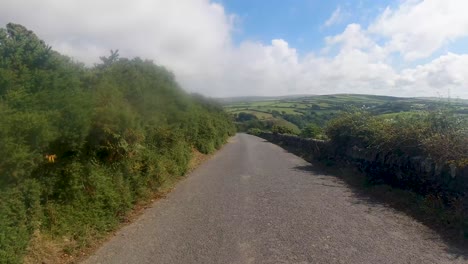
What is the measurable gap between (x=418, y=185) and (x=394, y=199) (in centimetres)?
69

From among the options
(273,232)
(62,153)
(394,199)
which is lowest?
(394,199)

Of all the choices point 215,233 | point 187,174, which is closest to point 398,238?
point 215,233

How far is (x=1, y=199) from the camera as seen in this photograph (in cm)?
496

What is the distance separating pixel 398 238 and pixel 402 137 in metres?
5.25

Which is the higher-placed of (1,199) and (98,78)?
(98,78)

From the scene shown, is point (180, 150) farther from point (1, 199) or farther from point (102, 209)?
point (1, 199)

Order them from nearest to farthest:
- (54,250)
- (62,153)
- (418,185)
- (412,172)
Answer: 1. (54,250)
2. (62,153)
3. (418,185)
4. (412,172)

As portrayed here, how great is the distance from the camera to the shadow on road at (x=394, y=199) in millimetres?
6410

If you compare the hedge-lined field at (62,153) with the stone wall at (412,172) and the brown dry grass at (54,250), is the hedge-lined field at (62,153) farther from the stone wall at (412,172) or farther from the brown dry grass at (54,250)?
the stone wall at (412,172)

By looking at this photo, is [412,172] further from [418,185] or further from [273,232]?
[273,232]

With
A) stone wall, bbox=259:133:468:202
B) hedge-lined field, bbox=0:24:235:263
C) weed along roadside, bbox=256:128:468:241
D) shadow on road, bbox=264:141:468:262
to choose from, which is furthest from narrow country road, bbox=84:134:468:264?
stone wall, bbox=259:133:468:202

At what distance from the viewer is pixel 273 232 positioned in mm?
7027

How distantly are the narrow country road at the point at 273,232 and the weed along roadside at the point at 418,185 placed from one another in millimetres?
486

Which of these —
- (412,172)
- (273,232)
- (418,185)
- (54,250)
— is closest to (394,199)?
(418,185)
